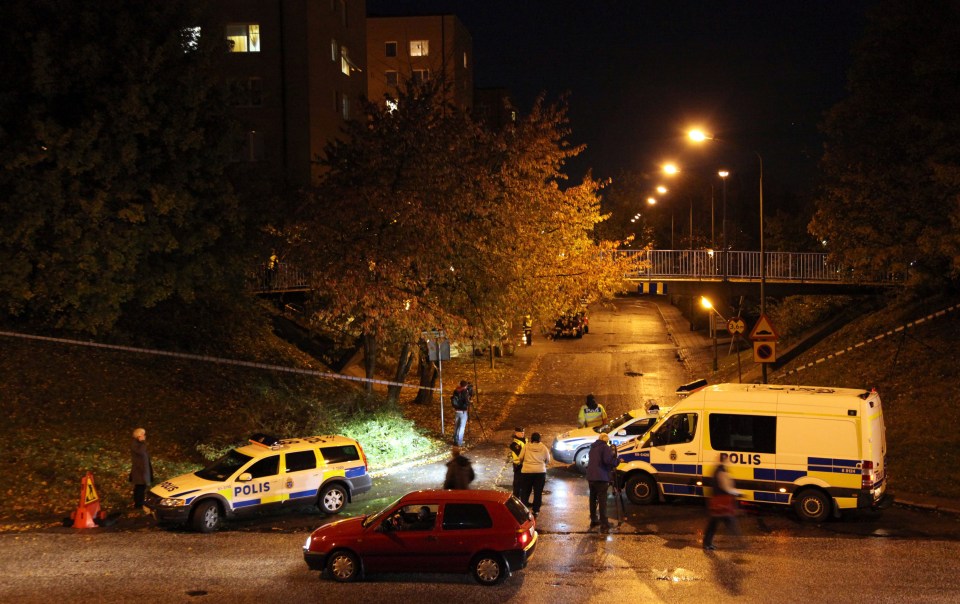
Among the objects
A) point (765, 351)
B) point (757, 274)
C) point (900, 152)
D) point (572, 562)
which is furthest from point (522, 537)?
point (757, 274)

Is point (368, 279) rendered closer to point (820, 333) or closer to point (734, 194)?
point (820, 333)

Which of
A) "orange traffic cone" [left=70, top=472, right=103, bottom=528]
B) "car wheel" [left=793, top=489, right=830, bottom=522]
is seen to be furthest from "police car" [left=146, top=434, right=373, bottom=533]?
"car wheel" [left=793, top=489, right=830, bottom=522]

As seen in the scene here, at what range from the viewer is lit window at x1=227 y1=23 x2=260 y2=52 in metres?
39.8

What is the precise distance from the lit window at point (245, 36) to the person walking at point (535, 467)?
29864 mm

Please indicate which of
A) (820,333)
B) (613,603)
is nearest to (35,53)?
(613,603)

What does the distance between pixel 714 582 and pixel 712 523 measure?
167 centimetres

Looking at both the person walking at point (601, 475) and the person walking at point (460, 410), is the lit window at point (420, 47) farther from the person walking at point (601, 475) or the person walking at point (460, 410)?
the person walking at point (601, 475)

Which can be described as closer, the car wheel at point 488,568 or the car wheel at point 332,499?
the car wheel at point 488,568

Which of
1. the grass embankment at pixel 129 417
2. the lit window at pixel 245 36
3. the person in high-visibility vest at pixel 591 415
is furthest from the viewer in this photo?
the lit window at pixel 245 36

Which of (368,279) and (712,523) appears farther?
(368,279)

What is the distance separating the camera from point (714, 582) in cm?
1169

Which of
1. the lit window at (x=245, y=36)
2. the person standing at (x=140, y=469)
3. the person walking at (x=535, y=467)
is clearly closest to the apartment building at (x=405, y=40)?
the lit window at (x=245, y=36)

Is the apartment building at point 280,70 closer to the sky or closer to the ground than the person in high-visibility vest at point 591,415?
closer to the sky

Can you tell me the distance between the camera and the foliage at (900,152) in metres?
25.3
